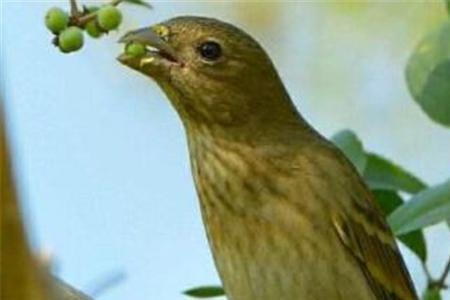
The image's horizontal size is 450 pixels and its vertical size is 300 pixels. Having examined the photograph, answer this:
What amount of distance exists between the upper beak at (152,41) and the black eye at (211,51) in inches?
5.5

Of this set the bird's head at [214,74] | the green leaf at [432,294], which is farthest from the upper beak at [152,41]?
the green leaf at [432,294]

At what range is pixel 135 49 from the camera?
301 centimetres

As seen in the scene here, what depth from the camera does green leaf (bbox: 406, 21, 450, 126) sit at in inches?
115

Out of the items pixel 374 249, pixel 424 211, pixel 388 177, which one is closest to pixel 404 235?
pixel 388 177

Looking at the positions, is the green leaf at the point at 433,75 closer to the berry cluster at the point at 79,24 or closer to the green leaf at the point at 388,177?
the green leaf at the point at 388,177

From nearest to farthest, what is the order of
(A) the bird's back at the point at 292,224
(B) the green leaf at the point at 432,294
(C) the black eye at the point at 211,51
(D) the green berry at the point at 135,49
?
(B) the green leaf at the point at 432,294 < (D) the green berry at the point at 135,49 < (A) the bird's back at the point at 292,224 < (C) the black eye at the point at 211,51

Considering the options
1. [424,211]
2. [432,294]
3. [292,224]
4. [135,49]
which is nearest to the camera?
[424,211]

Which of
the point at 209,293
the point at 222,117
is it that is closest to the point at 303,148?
the point at 222,117

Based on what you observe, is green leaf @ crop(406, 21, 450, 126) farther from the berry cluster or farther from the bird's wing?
the berry cluster

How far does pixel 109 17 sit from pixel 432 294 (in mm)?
997

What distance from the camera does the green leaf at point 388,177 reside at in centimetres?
319

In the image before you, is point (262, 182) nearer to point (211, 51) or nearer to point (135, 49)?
point (211, 51)

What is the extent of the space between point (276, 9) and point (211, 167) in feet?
8.47

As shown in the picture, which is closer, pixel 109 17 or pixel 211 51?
pixel 109 17
